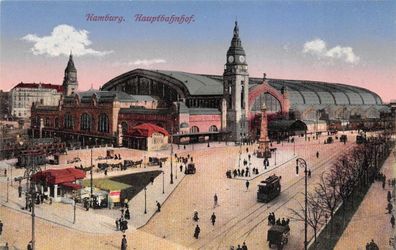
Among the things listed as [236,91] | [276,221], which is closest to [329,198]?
[276,221]

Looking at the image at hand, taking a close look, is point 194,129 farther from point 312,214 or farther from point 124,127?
point 312,214

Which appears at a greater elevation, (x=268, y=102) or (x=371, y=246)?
(x=268, y=102)

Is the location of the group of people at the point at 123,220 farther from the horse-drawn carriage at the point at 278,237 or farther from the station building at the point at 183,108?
the station building at the point at 183,108

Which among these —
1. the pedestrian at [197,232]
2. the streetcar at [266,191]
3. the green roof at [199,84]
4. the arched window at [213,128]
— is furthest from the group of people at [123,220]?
the green roof at [199,84]

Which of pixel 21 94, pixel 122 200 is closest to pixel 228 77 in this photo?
pixel 122 200

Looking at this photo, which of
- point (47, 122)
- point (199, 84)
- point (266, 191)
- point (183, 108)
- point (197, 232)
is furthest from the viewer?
point (47, 122)

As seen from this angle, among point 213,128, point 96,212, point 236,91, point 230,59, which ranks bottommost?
point 96,212

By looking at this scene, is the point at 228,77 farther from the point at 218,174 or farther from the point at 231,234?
the point at 231,234

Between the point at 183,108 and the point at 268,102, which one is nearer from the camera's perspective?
the point at 183,108
